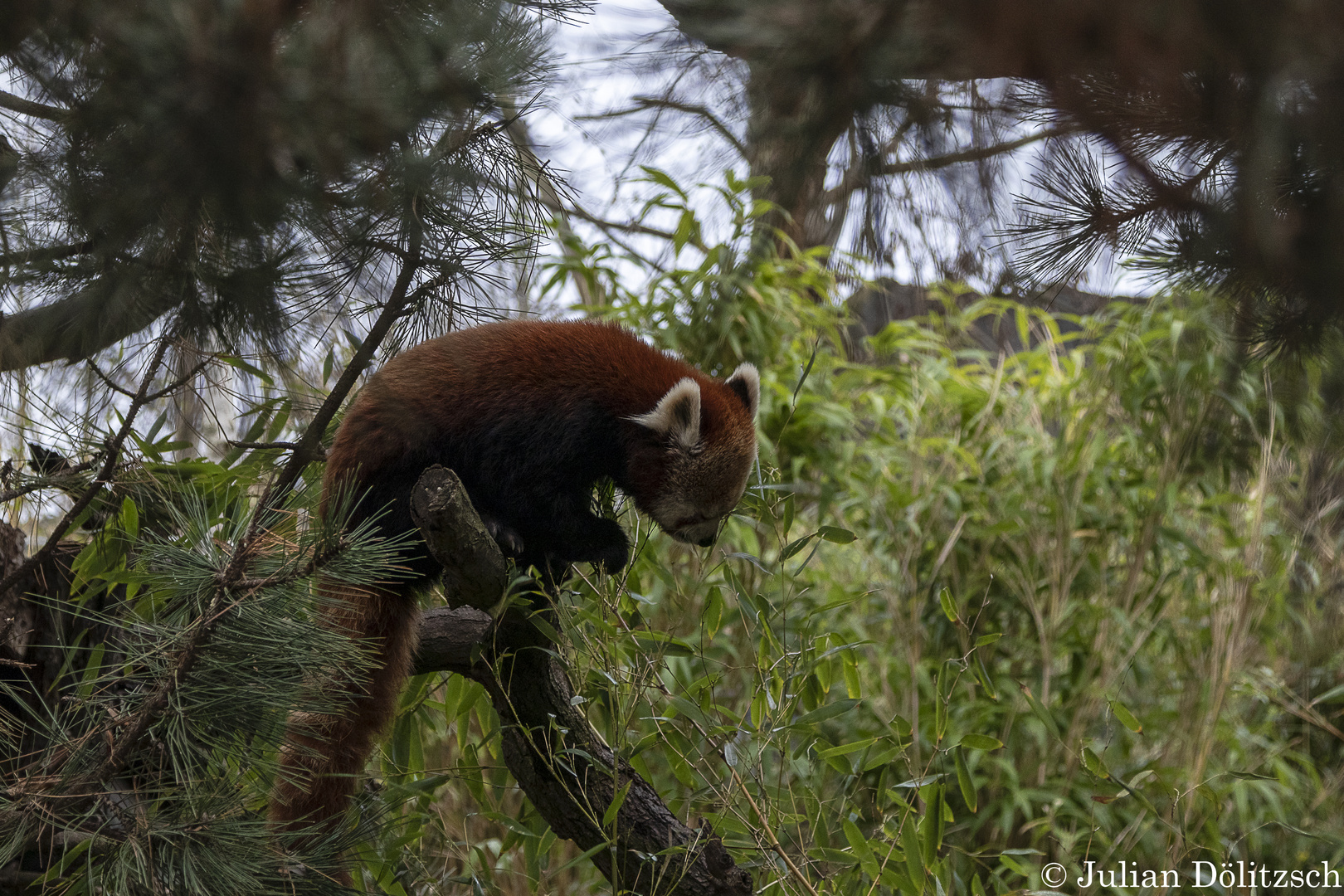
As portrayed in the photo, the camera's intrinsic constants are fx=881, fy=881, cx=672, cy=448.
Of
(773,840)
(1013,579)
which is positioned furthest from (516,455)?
(1013,579)

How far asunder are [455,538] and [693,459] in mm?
653

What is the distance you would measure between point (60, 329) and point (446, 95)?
0.43 metres

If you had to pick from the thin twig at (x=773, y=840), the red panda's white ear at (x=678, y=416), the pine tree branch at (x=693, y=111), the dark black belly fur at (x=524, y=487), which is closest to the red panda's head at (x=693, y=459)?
the red panda's white ear at (x=678, y=416)

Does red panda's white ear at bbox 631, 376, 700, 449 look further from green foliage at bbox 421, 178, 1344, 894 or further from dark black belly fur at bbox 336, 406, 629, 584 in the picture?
green foliage at bbox 421, 178, 1344, 894

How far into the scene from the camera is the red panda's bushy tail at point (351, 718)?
1.46 meters

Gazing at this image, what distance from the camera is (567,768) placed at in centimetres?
151

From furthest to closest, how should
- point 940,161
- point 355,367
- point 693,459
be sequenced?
point 693,459, point 355,367, point 940,161

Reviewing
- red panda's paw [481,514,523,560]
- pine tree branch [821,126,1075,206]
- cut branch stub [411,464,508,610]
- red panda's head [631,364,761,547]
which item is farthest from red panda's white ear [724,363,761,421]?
pine tree branch [821,126,1075,206]

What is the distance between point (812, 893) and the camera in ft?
4.31

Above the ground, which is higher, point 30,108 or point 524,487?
point 30,108

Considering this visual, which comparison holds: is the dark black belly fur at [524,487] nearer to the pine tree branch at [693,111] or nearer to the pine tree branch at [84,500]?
the pine tree branch at [84,500]

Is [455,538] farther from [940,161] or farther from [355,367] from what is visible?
[940,161]

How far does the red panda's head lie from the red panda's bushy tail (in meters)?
0.53

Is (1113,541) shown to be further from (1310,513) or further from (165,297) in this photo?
(165,297)
